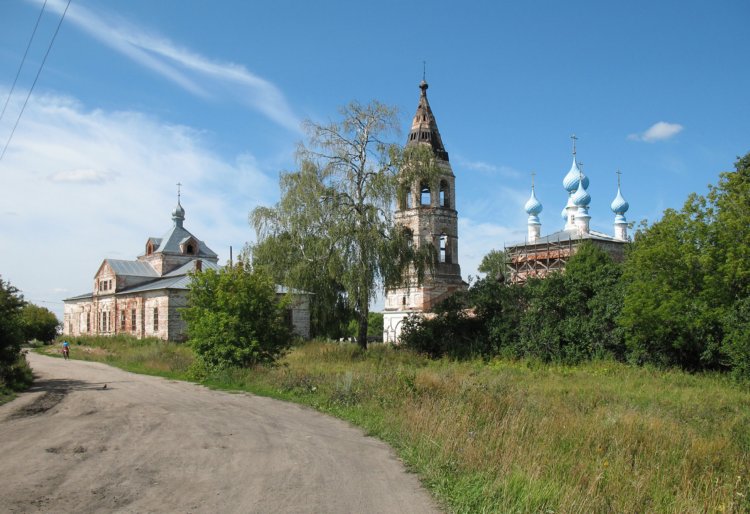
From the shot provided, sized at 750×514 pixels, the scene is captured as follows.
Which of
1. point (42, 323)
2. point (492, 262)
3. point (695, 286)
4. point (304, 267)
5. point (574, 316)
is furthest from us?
point (492, 262)

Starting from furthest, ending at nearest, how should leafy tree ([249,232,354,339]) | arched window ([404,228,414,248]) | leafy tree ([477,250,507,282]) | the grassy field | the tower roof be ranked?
leafy tree ([477,250,507,282]) < the tower roof < arched window ([404,228,414,248]) < leafy tree ([249,232,354,339]) < the grassy field

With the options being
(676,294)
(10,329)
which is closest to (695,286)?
(676,294)

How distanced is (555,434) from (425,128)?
40472mm

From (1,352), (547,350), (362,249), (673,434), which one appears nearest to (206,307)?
(1,352)

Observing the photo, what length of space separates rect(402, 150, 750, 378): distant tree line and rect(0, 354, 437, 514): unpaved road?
13154 millimetres

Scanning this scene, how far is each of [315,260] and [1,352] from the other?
12.8 meters

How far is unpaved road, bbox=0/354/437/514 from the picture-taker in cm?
707

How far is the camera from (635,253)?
22484mm

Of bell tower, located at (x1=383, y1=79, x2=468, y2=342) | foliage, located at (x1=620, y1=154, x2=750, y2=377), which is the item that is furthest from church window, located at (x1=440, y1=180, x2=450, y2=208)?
foliage, located at (x1=620, y1=154, x2=750, y2=377)

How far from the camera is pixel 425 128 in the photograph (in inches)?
1907

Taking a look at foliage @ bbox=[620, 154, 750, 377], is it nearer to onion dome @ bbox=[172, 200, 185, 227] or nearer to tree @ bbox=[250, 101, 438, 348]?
tree @ bbox=[250, 101, 438, 348]

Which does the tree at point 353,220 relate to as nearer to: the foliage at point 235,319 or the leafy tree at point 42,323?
the foliage at point 235,319

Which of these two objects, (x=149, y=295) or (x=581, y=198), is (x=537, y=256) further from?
(x=149, y=295)

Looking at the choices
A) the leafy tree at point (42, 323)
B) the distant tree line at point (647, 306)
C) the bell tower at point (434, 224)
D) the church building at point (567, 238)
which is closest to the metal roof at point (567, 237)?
the church building at point (567, 238)
